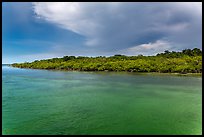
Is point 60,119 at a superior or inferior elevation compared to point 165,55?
inferior

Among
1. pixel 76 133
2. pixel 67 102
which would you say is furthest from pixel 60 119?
pixel 67 102

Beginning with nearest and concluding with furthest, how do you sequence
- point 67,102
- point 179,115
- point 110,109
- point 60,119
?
1. point 60,119
2. point 179,115
3. point 110,109
4. point 67,102

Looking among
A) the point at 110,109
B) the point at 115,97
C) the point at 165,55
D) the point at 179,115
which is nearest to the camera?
the point at 179,115

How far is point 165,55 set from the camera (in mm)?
53688

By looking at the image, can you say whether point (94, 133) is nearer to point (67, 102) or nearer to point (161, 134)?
point (161, 134)

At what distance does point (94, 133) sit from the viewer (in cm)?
741

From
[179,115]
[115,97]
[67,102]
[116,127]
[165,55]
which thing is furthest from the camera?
[165,55]

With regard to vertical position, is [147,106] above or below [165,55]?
below

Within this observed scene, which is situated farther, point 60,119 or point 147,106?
point 147,106

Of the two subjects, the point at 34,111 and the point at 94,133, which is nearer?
the point at 94,133

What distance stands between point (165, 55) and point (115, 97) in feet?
140

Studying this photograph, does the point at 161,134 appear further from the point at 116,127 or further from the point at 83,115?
the point at 83,115

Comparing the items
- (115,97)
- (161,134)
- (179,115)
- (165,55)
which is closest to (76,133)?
(161,134)

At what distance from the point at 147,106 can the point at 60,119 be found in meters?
4.24
